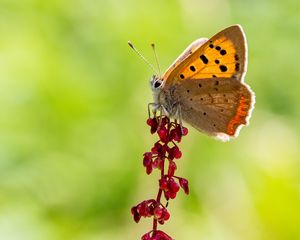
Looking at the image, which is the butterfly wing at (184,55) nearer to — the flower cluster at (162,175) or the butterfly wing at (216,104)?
the butterfly wing at (216,104)

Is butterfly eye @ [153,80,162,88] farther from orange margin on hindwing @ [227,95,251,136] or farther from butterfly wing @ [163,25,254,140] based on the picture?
orange margin on hindwing @ [227,95,251,136]

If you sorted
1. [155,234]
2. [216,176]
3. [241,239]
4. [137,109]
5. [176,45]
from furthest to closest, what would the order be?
[176,45]
[137,109]
[216,176]
[241,239]
[155,234]

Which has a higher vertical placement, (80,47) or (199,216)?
(80,47)

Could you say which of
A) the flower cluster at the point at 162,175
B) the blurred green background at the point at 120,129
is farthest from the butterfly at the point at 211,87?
the blurred green background at the point at 120,129

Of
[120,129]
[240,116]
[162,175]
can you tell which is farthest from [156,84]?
[120,129]

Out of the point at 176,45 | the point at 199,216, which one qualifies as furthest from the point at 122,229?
the point at 176,45

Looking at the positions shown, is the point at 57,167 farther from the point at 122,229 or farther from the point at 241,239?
the point at 241,239

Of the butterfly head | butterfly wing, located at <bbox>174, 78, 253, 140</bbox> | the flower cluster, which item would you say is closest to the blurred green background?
butterfly wing, located at <bbox>174, 78, 253, 140</bbox>

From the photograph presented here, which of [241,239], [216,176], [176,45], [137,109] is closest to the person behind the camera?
[241,239]
